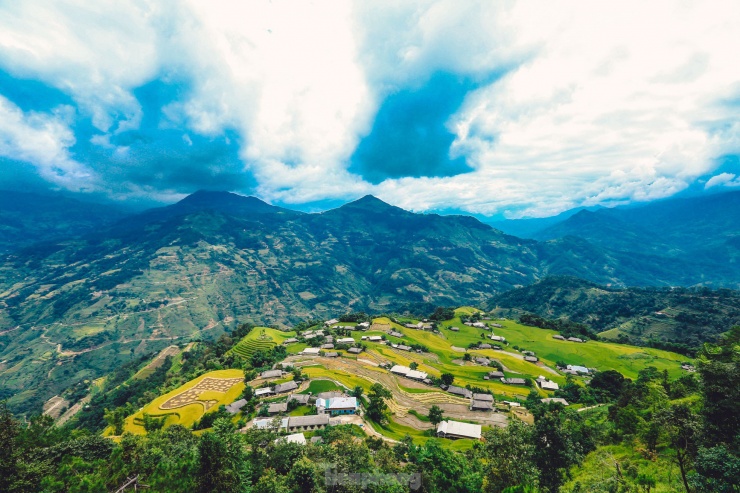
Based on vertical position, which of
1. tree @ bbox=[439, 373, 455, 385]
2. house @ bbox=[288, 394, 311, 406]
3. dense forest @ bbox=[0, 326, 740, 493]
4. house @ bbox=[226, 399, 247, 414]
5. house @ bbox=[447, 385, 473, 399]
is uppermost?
dense forest @ bbox=[0, 326, 740, 493]

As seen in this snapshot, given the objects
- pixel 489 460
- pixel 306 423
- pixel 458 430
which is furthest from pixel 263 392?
pixel 489 460

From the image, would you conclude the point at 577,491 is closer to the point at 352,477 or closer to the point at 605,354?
the point at 352,477

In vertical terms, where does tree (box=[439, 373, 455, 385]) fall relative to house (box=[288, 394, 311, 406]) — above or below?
below

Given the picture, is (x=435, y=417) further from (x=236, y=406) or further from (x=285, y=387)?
(x=236, y=406)

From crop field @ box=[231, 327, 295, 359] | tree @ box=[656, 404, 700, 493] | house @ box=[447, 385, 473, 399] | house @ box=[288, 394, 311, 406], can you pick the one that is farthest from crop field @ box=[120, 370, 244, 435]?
tree @ box=[656, 404, 700, 493]

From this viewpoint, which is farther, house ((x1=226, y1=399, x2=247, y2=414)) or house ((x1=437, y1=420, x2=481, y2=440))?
house ((x1=226, y1=399, x2=247, y2=414))

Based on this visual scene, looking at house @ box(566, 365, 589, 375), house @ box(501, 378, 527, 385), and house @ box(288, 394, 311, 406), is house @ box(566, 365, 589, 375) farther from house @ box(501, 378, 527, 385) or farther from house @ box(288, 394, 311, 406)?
house @ box(288, 394, 311, 406)
